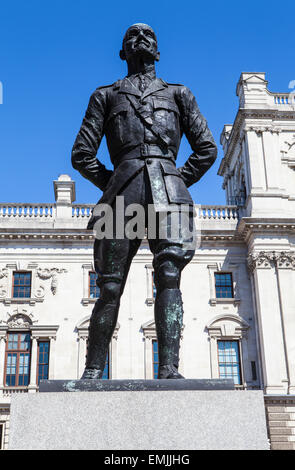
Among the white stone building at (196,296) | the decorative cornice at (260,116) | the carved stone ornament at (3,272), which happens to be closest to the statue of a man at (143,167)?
the white stone building at (196,296)

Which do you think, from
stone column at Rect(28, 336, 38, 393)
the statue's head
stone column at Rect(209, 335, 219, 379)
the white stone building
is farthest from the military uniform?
stone column at Rect(209, 335, 219, 379)

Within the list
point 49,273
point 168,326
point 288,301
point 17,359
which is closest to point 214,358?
point 288,301

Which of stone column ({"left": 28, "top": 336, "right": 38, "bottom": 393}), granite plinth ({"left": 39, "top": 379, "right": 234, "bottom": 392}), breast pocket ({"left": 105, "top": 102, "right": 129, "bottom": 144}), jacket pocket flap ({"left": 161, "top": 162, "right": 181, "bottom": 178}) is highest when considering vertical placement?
stone column ({"left": 28, "top": 336, "right": 38, "bottom": 393})

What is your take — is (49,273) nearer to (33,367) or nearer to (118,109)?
(33,367)

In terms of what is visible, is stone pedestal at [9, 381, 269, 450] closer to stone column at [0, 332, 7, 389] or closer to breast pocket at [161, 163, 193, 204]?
breast pocket at [161, 163, 193, 204]

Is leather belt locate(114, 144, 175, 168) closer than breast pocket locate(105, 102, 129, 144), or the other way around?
leather belt locate(114, 144, 175, 168)

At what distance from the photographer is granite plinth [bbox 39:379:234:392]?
4273mm

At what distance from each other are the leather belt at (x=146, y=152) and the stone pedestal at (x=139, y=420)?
217 cm

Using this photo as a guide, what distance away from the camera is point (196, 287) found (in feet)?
98.1

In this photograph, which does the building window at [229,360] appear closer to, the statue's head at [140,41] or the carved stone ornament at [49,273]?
the carved stone ornament at [49,273]

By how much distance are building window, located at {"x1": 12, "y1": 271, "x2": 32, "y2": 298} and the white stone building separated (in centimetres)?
5

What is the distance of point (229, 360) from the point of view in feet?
94.1

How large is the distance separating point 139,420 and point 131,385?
320 mm

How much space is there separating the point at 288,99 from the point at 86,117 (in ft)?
98.1
